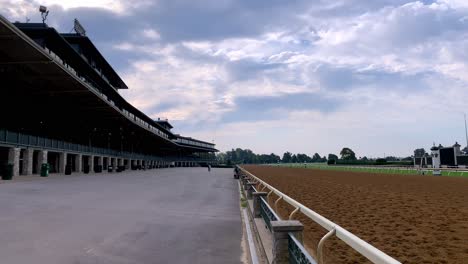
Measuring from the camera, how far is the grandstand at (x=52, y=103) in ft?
89.3

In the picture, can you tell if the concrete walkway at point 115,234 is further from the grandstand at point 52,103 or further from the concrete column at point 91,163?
the concrete column at point 91,163

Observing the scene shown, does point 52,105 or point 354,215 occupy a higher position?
point 52,105

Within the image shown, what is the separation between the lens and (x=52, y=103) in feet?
136

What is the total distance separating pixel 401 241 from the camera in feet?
28.7

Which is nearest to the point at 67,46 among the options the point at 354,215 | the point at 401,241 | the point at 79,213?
the point at 79,213

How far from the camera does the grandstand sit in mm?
27222

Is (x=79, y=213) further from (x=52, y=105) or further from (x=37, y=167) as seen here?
(x=52, y=105)

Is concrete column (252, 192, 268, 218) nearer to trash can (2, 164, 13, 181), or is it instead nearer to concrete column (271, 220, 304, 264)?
concrete column (271, 220, 304, 264)

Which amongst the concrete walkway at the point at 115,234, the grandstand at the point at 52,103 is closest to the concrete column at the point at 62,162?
the grandstand at the point at 52,103

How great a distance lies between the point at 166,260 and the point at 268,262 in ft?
6.10

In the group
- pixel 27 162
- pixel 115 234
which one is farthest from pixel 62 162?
pixel 115 234

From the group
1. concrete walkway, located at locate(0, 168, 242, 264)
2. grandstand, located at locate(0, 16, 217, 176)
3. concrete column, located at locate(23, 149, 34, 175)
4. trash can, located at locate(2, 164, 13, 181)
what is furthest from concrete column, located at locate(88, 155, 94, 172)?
concrete walkway, located at locate(0, 168, 242, 264)

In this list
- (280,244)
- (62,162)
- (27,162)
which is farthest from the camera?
(62,162)

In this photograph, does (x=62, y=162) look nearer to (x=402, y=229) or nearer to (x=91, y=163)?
(x=91, y=163)
